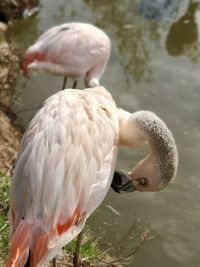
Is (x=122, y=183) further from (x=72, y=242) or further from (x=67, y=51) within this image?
(x=67, y=51)

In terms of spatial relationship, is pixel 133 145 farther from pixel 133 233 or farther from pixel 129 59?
pixel 129 59

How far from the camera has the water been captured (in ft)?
16.1

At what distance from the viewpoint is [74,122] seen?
10.5 ft

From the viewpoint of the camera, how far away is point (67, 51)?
245 inches

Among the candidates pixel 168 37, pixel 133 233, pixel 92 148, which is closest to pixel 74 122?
pixel 92 148

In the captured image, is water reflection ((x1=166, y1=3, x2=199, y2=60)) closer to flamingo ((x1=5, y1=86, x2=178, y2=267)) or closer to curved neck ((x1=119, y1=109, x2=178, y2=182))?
curved neck ((x1=119, y1=109, x2=178, y2=182))

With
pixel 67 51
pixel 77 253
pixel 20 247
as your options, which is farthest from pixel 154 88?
pixel 20 247

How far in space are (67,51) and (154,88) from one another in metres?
1.46

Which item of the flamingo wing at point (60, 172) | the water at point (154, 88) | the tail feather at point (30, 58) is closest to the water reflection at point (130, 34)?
the water at point (154, 88)

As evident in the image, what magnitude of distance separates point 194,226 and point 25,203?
2487 mm

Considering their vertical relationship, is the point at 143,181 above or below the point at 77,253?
above

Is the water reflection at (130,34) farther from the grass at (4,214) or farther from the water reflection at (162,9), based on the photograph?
the grass at (4,214)

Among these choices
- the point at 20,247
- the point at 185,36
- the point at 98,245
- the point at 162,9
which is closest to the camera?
the point at 20,247

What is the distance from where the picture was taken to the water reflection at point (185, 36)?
333 inches
